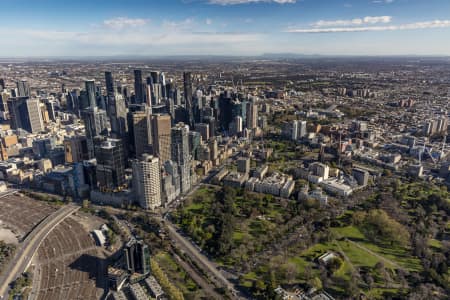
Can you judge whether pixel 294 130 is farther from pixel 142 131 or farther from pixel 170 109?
pixel 142 131

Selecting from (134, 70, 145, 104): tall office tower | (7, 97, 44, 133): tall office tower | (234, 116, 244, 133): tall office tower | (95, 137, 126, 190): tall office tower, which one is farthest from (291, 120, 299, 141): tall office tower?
(7, 97, 44, 133): tall office tower

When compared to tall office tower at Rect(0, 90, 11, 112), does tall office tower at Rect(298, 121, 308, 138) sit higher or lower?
lower

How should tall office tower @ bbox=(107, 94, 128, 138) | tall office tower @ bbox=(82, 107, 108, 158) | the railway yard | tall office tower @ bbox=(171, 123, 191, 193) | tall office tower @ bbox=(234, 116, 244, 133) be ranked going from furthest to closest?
tall office tower @ bbox=(234, 116, 244, 133) → tall office tower @ bbox=(107, 94, 128, 138) → tall office tower @ bbox=(82, 107, 108, 158) → tall office tower @ bbox=(171, 123, 191, 193) → the railway yard

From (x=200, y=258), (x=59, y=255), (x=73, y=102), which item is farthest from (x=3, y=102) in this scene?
(x=200, y=258)

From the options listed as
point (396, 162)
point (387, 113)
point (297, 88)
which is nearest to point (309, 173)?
point (396, 162)

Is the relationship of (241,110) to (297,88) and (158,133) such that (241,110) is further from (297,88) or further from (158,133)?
(297,88)

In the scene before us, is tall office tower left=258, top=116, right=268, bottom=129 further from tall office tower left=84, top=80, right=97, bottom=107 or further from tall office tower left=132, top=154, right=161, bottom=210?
tall office tower left=132, top=154, right=161, bottom=210
